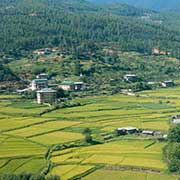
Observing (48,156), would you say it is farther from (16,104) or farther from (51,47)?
(51,47)

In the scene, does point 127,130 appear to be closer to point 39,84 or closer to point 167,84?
point 39,84

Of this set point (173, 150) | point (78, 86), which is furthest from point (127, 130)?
point (78, 86)

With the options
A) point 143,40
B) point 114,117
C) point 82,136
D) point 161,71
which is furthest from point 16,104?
point 143,40

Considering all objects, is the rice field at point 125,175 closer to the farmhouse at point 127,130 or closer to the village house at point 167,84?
the farmhouse at point 127,130

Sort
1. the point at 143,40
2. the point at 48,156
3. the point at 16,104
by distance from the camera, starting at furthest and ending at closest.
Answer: the point at 143,40
the point at 16,104
the point at 48,156

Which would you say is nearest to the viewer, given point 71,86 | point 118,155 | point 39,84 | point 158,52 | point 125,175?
point 125,175

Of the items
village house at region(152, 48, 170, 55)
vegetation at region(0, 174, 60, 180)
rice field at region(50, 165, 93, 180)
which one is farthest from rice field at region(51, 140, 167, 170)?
village house at region(152, 48, 170, 55)
